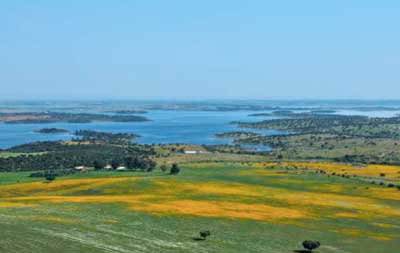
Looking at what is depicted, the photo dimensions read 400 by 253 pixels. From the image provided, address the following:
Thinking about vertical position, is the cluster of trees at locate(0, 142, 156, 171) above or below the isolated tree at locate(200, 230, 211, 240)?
below

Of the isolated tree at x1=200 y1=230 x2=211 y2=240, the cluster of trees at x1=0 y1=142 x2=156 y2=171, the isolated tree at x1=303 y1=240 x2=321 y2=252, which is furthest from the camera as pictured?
the cluster of trees at x1=0 y1=142 x2=156 y2=171

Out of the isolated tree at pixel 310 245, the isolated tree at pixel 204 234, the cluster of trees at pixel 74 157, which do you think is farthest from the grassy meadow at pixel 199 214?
the cluster of trees at pixel 74 157

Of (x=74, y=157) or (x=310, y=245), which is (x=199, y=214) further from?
(x=74, y=157)

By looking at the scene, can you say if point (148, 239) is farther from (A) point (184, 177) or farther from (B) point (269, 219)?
(A) point (184, 177)

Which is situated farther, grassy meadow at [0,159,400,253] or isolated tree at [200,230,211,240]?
isolated tree at [200,230,211,240]

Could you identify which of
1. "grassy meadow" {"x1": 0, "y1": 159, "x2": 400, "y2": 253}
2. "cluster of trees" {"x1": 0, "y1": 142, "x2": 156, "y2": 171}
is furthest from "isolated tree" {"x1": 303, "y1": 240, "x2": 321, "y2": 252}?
"cluster of trees" {"x1": 0, "y1": 142, "x2": 156, "y2": 171}

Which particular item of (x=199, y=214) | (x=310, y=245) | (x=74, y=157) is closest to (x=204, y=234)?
(x=310, y=245)

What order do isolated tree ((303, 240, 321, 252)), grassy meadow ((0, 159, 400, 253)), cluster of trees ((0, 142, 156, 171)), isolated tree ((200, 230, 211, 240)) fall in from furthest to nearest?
1. cluster of trees ((0, 142, 156, 171))
2. isolated tree ((200, 230, 211, 240))
3. isolated tree ((303, 240, 321, 252))
4. grassy meadow ((0, 159, 400, 253))

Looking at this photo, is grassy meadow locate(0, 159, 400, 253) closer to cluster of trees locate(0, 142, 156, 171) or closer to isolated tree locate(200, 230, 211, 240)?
isolated tree locate(200, 230, 211, 240)

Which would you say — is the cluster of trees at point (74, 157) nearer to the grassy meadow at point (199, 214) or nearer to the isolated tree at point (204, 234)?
the grassy meadow at point (199, 214)

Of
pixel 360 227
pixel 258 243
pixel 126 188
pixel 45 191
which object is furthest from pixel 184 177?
pixel 258 243
